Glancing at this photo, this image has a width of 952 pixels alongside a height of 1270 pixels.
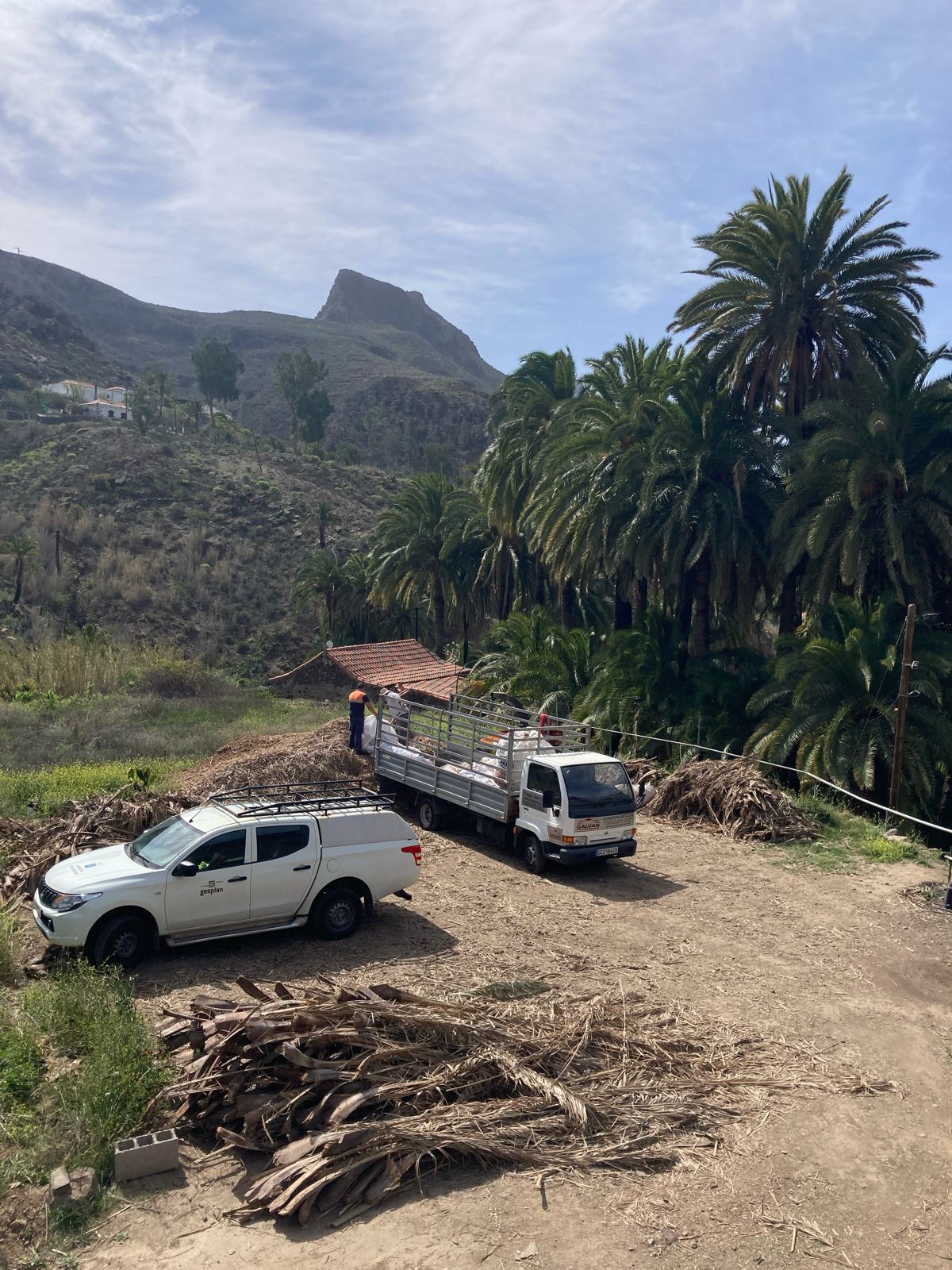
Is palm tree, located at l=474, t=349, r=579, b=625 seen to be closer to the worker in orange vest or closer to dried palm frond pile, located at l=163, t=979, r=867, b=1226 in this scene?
the worker in orange vest

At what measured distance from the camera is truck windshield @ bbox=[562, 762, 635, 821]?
46.9 feet

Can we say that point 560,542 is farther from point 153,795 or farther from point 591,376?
point 153,795

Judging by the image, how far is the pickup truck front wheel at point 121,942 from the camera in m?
A: 10.1

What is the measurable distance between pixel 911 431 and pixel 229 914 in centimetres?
1987

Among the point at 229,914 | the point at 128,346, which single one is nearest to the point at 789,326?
the point at 229,914

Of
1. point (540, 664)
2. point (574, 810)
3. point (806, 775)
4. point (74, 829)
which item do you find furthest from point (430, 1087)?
point (540, 664)

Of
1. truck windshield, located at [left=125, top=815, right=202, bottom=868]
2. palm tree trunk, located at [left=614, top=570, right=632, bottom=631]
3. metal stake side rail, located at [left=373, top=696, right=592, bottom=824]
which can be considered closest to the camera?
truck windshield, located at [left=125, top=815, right=202, bottom=868]

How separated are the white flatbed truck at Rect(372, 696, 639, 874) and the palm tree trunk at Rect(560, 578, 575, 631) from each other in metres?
17.2

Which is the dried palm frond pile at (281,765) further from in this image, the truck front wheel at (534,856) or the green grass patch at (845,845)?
the green grass patch at (845,845)

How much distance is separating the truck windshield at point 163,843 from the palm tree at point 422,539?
103 ft

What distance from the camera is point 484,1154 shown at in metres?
6.78

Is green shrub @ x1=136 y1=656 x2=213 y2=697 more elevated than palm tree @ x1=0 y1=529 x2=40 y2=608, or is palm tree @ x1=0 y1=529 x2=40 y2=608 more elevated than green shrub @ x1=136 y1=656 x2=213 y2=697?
palm tree @ x1=0 y1=529 x2=40 y2=608

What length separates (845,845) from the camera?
53.1ft

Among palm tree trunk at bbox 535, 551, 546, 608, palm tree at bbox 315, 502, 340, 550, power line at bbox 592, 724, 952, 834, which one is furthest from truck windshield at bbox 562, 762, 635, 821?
palm tree at bbox 315, 502, 340, 550
